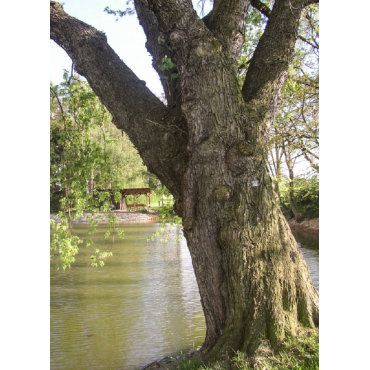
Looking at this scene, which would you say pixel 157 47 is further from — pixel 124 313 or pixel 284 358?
pixel 124 313

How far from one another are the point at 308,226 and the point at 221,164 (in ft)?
57.6

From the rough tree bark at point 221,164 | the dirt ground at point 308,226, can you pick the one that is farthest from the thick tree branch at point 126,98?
the dirt ground at point 308,226

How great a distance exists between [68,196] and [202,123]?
333 cm

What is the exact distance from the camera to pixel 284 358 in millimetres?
3328

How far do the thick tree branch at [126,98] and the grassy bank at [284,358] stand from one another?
1660mm

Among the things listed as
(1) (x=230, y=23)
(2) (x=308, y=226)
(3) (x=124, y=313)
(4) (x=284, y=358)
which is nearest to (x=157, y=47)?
(1) (x=230, y=23)

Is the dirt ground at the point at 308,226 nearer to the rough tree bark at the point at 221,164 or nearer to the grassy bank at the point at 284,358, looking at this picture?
the rough tree bark at the point at 221,164

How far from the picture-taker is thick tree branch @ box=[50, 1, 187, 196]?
4074mm

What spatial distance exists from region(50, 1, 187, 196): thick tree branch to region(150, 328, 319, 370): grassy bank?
166cm

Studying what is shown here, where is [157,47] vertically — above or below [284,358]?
above

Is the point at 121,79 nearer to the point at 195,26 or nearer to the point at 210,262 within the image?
Result: the point at 195,26

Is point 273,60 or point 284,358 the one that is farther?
point 273,60

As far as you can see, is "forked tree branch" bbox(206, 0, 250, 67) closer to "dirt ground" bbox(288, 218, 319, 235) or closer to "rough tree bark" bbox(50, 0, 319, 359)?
"rough tree bark" bbox(50, 0, 319, 359)
